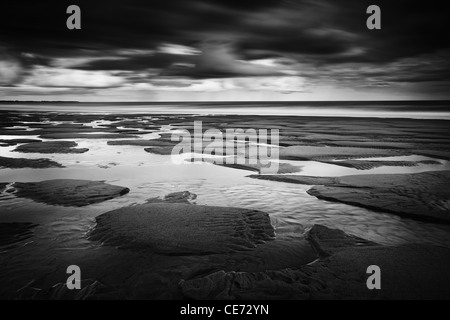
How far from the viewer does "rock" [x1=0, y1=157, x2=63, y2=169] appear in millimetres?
8195

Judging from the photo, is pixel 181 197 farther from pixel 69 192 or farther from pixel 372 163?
pixel 372 163

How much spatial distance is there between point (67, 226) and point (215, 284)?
93.6 inches

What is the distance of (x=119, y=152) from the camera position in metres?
10.7

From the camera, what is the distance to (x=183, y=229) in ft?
13.5

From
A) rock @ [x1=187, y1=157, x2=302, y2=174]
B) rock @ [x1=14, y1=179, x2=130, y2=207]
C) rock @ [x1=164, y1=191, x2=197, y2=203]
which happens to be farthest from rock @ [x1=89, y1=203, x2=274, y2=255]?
rock @ [x1=187, y1=157, x2=302, y2=174]

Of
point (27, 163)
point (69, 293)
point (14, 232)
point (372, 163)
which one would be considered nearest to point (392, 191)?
point (372, 163)

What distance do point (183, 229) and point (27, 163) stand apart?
252 inches

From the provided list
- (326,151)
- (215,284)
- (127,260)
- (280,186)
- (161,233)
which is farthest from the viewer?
(326,151)

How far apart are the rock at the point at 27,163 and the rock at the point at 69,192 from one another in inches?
77.0

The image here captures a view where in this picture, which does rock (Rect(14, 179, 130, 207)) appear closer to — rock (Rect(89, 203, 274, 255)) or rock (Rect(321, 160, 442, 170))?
rock (Rect(89, 203, 274, 255))

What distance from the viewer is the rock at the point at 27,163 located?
8195 mm
